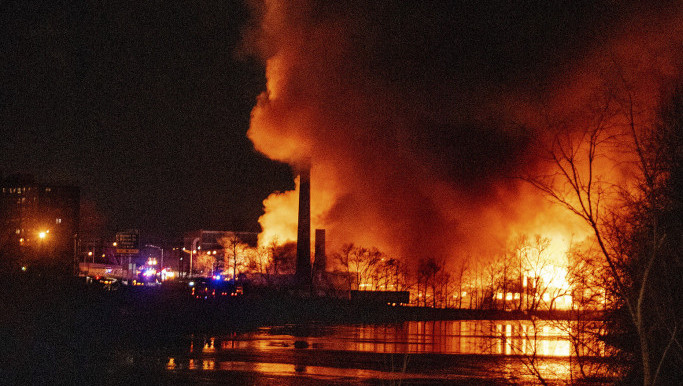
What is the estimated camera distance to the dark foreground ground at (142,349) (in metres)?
22.8

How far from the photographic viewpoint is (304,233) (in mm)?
87062

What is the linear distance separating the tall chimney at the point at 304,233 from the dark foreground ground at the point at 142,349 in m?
29.1

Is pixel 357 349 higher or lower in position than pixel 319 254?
lower

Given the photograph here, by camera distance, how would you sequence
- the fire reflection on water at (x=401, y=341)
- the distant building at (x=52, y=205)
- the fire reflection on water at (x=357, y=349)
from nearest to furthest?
the fire reflection on water at (x=357, y=349) → the fire reflection on water at (x=401, y=341) → the distant building at (x=52, y=205)

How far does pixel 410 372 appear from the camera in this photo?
25.2 metres

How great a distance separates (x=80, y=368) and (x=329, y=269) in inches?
2965

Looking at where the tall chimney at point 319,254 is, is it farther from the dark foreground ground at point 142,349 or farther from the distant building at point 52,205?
the distant building at point 52,205

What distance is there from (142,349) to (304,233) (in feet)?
187

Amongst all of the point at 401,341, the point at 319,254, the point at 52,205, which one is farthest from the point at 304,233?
the point at 52,205

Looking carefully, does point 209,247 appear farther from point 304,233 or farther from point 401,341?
point 401,341

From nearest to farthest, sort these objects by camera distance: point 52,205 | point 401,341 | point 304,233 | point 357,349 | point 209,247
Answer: point 357,349 → point 401,341 → point 304,233 → point 52,205 → point 209,247

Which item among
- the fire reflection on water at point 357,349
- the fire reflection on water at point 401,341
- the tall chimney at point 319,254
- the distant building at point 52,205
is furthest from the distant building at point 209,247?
the fire reflection on water at point 357,349

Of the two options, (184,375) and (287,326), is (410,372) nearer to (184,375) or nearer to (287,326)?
(184,375)

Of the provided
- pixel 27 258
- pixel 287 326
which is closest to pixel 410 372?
pixel 287 326
